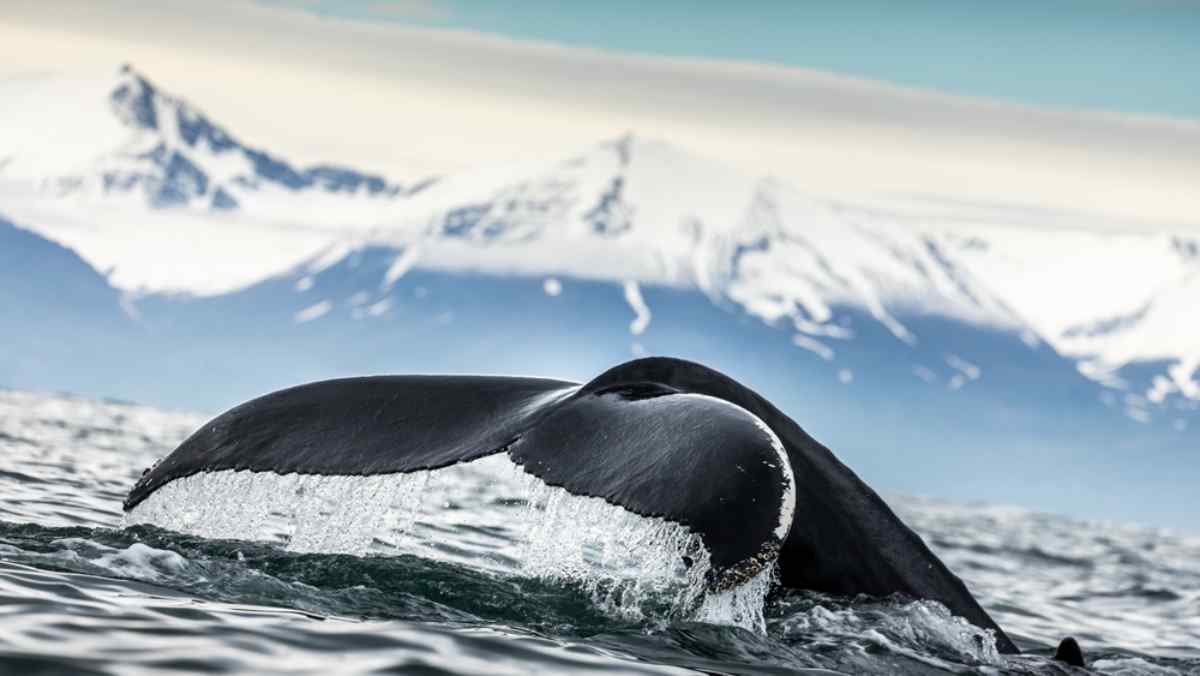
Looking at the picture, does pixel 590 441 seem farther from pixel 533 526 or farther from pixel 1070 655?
pixel 1070 655

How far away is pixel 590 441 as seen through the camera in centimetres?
558

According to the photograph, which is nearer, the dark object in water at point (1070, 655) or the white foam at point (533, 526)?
the white foam at point (533, 526)

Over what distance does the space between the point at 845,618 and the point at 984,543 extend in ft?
49.0

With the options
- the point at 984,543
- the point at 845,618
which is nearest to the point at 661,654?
the point at 845,618

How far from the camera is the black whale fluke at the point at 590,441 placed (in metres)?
5.42

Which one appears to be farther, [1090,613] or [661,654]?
[1090,613]

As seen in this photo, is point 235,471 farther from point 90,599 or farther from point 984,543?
point 984,543

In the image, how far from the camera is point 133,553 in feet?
24.0

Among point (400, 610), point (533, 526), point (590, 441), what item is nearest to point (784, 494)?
point (590, 441)

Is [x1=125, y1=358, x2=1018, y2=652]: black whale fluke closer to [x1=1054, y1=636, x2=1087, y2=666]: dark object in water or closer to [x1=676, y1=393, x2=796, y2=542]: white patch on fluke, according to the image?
[x1=676, y1=393, x2=796, y2=542]: white patch on fluke

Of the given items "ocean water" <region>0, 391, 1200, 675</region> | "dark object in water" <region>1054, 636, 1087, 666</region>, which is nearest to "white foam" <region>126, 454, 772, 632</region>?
"ocean water" <region>0, 391, 1200, 675</region>

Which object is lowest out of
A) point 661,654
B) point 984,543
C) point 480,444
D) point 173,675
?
point 173,675

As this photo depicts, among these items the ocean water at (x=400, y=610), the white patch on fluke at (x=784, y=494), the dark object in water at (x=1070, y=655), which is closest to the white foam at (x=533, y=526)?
the ocean water at (x=400, y=610)

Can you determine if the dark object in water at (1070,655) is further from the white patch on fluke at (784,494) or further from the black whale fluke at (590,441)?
the white patch on fluke at (784,494)
